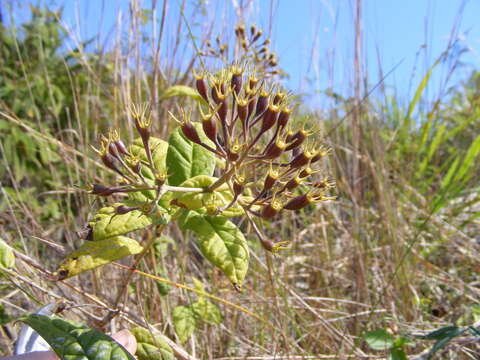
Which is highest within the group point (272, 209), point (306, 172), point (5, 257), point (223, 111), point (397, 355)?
point (223, 111)

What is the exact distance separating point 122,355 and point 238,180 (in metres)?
0.46

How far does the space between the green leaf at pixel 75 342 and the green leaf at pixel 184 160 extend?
0.44 metres

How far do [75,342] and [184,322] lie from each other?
693 mm

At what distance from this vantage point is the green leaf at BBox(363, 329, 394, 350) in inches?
53.7

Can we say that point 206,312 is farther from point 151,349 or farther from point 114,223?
point 114,223

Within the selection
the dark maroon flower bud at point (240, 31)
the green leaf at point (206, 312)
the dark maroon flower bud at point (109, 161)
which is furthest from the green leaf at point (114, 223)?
the dark maroon flower bud at point (240, 31)

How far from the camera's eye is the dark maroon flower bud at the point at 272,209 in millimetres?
951

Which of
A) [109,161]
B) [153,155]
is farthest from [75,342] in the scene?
[153,155]

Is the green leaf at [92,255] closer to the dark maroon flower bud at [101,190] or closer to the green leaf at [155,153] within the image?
the dark maroon flower bud at [101,190]

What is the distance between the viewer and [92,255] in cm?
95

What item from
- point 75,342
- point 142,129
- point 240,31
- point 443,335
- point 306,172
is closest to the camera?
point 75,342

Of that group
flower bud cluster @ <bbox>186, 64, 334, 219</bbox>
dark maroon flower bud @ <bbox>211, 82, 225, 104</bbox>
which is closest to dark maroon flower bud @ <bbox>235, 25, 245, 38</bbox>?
flower bud cluster @ <bbox>186, 64, 334, 219</bbox>

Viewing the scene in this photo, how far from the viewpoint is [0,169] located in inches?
114

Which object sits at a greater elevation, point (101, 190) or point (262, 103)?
point (262, 103)
